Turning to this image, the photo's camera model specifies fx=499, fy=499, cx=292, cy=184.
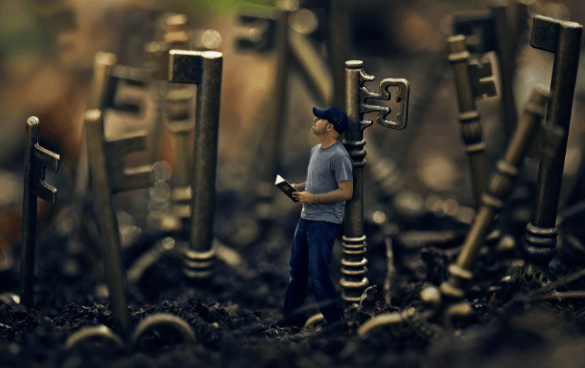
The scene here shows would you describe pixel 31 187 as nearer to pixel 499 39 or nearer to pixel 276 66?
pixel 276 66

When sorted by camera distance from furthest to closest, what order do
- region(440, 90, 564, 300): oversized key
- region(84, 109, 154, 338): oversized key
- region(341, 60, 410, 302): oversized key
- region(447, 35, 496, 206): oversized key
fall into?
1. region(447, 35, 496, 206): oversized key
2. region(341, 60, 410, 302): oversized key
3. region(84, 109, 154, 338): oversized key
4. region(440, 90, 564, 300): oversized key

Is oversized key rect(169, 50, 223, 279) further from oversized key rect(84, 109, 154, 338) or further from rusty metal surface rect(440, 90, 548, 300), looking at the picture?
rusty metal surface rect(440, 90, 548, 300)

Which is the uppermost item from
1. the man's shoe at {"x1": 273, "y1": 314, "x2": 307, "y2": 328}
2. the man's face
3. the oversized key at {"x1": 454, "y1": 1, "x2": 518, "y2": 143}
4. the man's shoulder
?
the oversized key at {"x1": 454, "y1": 1, "x2": 518, "y2": 143}

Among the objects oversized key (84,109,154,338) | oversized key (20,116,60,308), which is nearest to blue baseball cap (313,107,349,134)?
oversized key (84,109,154,338)

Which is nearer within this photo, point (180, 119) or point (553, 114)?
point (553, 114)

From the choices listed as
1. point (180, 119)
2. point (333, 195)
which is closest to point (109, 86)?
point (180, 119)

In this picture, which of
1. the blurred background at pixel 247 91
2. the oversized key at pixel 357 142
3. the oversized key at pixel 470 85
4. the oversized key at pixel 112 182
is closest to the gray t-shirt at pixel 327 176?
the oversized key at pixel 357 142
